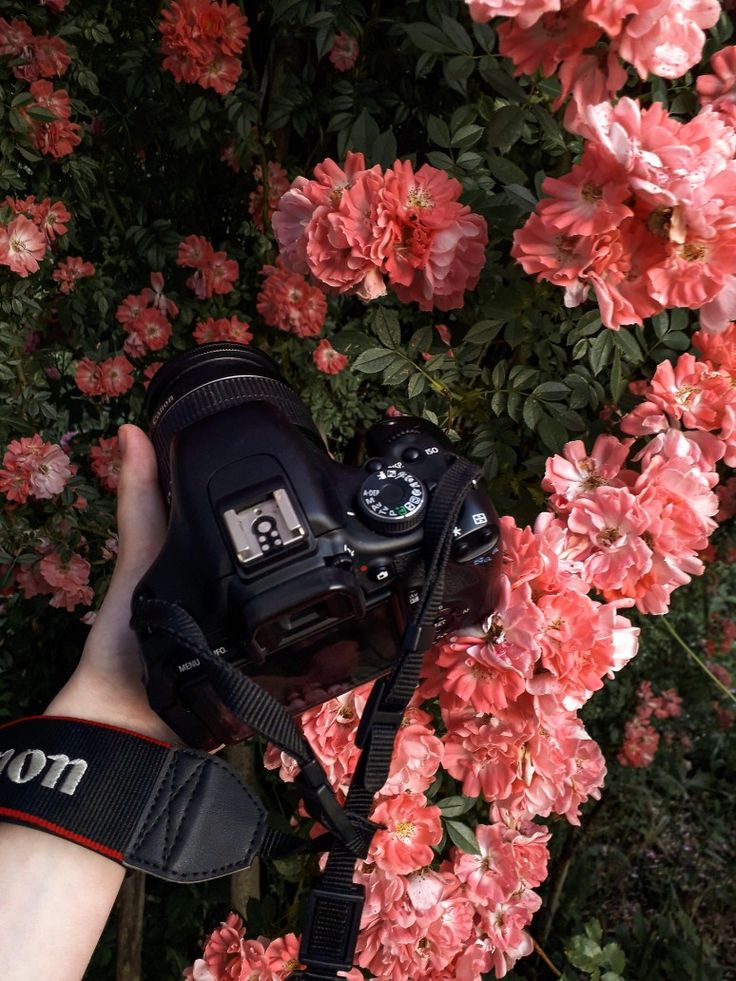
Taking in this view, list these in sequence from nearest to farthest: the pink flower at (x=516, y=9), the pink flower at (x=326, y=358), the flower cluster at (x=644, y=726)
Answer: the pink flower at (x=516, y=9) → the pink flower at (x=326, y=358) → the flower cluster at (x=644, y=726)

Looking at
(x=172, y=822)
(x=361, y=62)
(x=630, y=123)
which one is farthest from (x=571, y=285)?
(x=361, y=62)

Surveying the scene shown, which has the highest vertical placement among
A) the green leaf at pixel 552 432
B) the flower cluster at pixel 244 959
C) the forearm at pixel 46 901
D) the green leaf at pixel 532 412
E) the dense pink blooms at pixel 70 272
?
the green leaf at pixel 532 412

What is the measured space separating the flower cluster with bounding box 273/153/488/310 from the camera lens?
13cm

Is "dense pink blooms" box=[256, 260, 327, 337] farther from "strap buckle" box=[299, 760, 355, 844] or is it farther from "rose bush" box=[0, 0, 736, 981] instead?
"strap buckle" box=[299, 760, 355, 844]

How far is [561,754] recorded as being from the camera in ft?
2.24

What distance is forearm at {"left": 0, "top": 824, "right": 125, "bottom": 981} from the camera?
62cm

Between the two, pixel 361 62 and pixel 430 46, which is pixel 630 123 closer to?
pixel 430 46

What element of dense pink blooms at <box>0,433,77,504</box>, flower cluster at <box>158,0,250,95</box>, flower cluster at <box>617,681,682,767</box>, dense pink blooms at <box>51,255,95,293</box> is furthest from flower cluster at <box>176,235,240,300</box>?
flower cluster at <box>617,681,682,767</box>

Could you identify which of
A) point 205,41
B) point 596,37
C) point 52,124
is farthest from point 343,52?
point 596,37

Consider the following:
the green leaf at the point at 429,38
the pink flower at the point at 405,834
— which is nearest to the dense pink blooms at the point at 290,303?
the green leaf at the point at 429,38

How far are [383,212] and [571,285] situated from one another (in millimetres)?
169

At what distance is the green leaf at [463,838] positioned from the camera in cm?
73

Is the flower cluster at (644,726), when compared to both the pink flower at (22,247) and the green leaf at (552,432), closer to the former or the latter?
the green leaf at (552,432)

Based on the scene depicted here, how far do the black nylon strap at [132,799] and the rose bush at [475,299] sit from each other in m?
0.10
